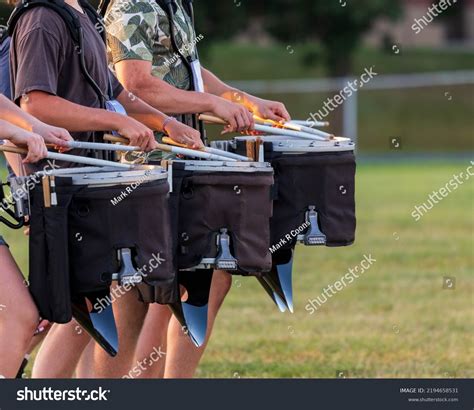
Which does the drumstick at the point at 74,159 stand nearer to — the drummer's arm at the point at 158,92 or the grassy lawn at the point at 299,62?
the drummer's arm at the point at 158,92

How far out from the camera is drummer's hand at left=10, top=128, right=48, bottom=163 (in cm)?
534

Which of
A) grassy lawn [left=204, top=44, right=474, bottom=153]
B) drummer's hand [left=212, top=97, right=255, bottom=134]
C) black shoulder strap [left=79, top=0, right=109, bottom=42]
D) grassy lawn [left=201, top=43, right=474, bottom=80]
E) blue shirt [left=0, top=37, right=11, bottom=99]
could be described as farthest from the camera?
grassy lawn [left=201, top=43, right=474, bottom=80]

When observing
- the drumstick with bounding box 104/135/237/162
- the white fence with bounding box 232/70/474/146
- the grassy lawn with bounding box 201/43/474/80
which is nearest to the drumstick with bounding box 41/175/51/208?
the drumstick with bounding box 104/135/237/162

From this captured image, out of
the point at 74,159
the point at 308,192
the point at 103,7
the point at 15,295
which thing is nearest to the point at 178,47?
the point at 103,7

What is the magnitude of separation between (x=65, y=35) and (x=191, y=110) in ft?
2.76

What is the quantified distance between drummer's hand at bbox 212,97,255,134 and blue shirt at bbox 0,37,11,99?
853mm

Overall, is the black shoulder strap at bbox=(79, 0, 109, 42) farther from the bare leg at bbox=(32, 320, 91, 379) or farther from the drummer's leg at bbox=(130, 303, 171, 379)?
the drummer's leg at bbox=(130, 303, 171, 379)

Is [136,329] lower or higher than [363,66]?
higher

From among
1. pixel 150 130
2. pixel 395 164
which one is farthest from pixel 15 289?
pixel 395 164

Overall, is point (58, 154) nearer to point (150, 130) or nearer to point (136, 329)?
point (150, 130)

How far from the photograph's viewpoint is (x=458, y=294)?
12.0 m

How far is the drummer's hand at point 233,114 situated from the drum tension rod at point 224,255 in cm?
66

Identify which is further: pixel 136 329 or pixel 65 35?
pixel 136 329
